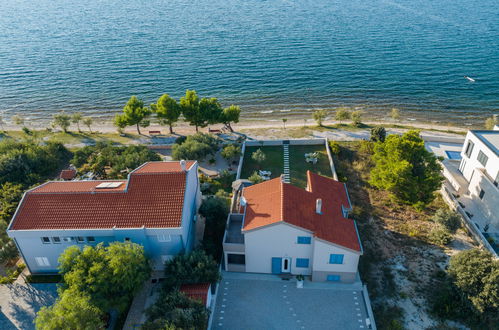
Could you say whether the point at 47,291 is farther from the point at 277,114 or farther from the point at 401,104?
the point at 401,104

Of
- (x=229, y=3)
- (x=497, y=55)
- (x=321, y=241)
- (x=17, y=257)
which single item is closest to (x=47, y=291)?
(x=17, y=257)

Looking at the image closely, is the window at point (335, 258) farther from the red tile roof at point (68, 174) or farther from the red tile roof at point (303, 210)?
the red tile roof at point (68, 174)

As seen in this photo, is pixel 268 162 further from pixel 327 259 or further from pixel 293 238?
pixel 327 259

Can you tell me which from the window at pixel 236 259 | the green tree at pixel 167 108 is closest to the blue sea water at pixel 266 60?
the green tree at pixel 167 108

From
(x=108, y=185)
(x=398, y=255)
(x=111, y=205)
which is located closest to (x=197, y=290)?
(x=111, y=205)

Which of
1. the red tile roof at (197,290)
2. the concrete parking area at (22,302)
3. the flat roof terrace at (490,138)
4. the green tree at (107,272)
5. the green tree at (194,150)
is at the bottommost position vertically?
the concrete parking area at (22,302)
